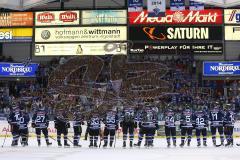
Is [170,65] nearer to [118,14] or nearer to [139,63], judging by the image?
[139,63]

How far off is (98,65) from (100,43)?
1.45 m

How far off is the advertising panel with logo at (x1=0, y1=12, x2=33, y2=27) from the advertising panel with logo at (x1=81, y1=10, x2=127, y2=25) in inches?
139

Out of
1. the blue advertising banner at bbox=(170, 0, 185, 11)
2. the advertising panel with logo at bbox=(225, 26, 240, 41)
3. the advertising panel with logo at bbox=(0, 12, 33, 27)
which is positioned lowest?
the advertising panel with logo at bbox=(225, 26, 240, 41)

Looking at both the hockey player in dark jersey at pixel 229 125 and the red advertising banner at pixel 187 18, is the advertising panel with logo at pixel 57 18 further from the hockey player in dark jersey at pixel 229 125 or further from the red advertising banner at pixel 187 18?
the hockey player in dark jersey at pixel 229 125

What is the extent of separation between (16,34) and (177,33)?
1008 cm

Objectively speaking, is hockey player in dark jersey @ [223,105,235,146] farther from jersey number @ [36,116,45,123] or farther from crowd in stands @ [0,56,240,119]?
jersey number @ [36,116,45,123]

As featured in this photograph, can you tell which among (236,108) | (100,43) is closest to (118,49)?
(100,43)

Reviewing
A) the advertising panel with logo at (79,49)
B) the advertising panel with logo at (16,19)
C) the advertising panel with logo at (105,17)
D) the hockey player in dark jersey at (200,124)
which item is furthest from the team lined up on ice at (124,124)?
the advertising panel with logo at (16,19)

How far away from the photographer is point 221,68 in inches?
1085

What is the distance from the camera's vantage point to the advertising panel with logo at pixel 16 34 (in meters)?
28.5

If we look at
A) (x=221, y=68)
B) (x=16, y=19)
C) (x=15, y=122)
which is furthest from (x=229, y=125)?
(x=16, y=19)

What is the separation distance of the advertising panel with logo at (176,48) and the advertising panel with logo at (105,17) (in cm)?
187

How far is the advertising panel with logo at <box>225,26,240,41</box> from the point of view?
27.2 metres

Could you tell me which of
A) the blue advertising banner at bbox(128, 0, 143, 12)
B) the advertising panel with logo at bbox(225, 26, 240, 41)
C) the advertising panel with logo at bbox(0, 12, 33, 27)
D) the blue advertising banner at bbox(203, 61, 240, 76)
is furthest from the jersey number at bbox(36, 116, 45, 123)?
the advertising panel with logo at bbox(225, 26, 240, 41)
